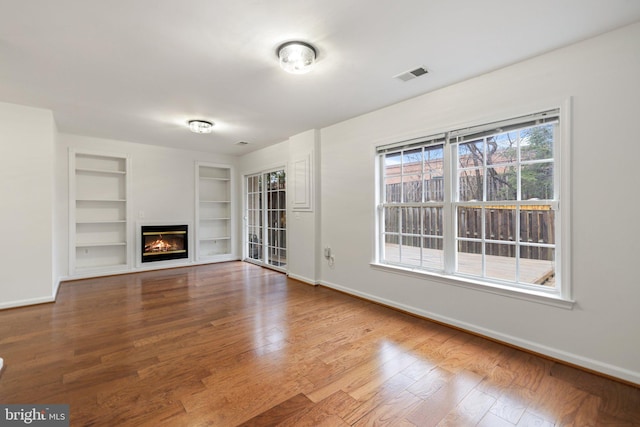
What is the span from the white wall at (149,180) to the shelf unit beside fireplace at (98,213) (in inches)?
4.1

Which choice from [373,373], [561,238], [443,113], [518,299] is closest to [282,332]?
[373,373]

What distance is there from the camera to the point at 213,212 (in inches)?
269

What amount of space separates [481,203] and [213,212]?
19.0ft

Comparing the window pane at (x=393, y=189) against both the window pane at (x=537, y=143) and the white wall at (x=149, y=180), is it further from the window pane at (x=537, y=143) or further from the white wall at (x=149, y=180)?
the white wall at (x=149, y=180)

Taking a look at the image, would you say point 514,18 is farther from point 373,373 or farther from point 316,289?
point 316,289

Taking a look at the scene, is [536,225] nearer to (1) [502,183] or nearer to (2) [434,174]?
(1) [502,183]

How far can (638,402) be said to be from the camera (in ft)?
5.98

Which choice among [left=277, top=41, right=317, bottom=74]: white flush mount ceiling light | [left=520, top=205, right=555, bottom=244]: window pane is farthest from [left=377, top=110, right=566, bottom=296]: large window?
[left=277, top=41, right=317, bottom=74]: white flush mount ceiling light

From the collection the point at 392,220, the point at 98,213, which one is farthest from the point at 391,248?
the point at 98,213

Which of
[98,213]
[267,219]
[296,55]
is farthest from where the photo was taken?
[267,219]

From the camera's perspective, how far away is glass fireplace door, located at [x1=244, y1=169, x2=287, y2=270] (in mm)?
5809

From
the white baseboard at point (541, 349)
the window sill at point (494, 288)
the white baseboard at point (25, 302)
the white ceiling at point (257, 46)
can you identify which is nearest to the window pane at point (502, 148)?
the white ceiling at point (257, 46)

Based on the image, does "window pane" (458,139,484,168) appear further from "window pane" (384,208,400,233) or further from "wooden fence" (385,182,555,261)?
"window pane" (384,208,400,233)

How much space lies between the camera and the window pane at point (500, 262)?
2.69m
